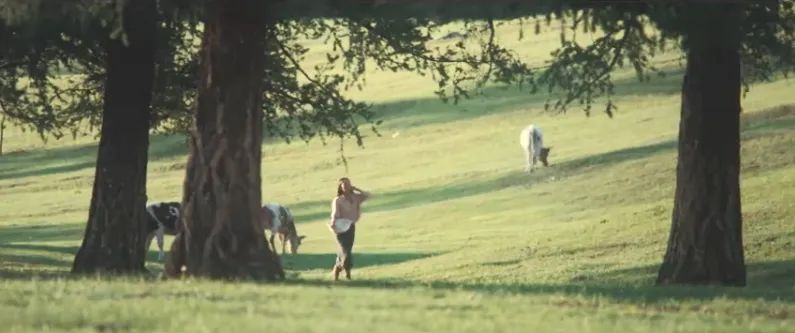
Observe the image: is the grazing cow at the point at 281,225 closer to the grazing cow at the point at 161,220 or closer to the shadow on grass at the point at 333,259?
the shadow on grass at the point at 333,259

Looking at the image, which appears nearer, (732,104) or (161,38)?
(732,104)

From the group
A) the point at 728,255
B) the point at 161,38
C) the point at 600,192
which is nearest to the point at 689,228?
the point at 728,255

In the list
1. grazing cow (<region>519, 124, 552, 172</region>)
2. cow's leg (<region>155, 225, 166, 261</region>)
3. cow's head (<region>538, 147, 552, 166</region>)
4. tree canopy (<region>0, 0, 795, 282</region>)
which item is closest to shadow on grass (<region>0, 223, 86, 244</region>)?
cow's leg (<region>155, 225, 166, 261</region>)

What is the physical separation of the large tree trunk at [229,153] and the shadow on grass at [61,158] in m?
59.7

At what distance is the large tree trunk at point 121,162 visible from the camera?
22328mm

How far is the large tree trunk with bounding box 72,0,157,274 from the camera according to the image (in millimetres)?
22328

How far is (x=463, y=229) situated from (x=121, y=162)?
22.1 metres

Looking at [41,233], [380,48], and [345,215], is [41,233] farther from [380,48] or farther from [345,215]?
[380,48]

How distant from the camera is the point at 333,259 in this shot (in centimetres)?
3781

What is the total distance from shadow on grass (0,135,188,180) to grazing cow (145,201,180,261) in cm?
4113

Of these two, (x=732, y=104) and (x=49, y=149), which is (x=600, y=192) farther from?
(x=49, y=149)

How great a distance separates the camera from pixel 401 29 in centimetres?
2392

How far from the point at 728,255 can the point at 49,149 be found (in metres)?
69.5

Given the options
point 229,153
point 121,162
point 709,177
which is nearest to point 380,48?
point 121,162
